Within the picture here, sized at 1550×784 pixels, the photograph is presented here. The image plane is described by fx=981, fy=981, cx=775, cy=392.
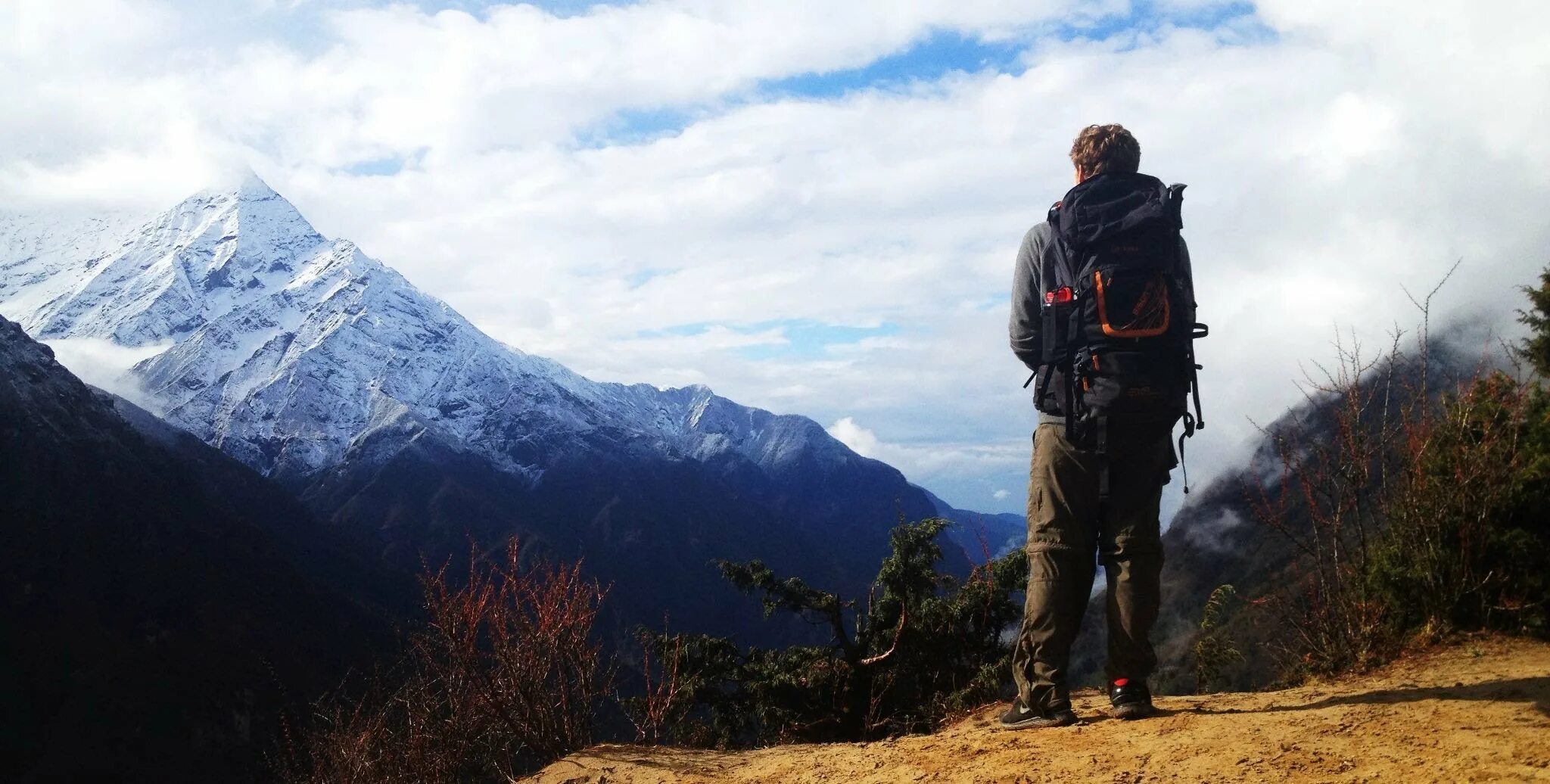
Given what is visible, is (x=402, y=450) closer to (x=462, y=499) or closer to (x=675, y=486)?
(x=462, y=499)

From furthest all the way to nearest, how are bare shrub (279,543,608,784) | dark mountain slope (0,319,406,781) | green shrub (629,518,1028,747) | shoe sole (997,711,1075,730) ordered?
dark mountain slope (0,319,406,781)
green shrub (629,518,1028,747)
bare shrub (279,543,608,784)
shoe sole (997,711,1075,730)

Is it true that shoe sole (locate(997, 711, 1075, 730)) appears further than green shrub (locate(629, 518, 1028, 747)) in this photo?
No

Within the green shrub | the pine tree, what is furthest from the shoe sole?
the pine tree

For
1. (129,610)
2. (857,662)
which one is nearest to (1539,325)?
(857,662)

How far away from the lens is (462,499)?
166 metres

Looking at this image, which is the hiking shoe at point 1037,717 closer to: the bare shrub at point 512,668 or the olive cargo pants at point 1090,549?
the olive cargo pants at point 1090,549

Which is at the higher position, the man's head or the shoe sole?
the man's head

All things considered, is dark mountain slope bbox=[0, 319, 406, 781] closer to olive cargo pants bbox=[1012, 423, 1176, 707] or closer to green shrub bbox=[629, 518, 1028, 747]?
green shrub bbox=[629, 518, 1028, 747]

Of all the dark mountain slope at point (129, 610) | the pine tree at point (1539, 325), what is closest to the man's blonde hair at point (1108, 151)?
the pine tree at point (1539, 325)

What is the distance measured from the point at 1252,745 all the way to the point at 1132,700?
0.64 m

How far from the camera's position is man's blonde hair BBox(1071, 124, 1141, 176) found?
4.05 meters

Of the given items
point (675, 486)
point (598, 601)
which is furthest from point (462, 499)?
point (598, 601)

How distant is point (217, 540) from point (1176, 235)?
10460cm

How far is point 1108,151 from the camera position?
4.05m
